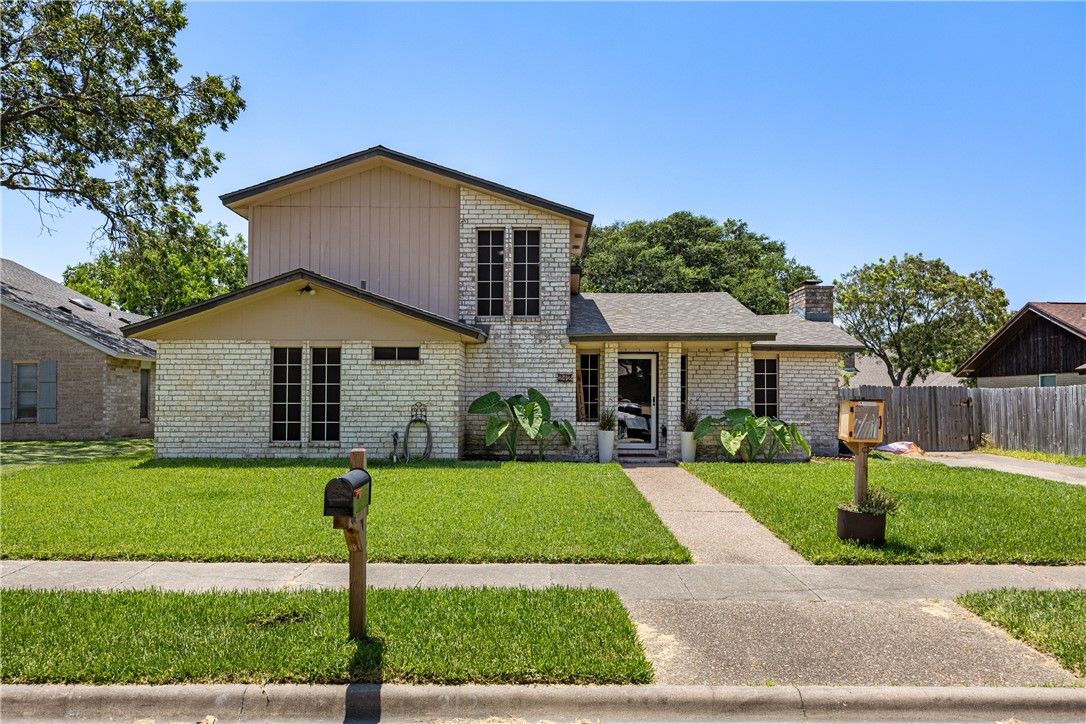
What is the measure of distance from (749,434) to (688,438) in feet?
4.30

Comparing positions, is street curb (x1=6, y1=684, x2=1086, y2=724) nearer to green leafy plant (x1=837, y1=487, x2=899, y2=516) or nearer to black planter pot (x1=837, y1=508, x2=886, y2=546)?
black planter pot (x1=837, y1=508, x2=886, y2=546)

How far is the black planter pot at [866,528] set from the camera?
6996mm

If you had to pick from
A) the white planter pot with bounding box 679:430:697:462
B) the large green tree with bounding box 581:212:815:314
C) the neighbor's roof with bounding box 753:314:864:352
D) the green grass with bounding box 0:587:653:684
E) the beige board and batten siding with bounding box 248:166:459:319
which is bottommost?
the green grass with bounding box 0:587:653:684

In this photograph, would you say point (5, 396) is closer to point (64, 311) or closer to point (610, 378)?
point (64, 311)

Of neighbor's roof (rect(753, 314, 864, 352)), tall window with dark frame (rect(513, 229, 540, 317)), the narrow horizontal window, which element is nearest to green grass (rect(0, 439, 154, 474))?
the narrow horizontal window

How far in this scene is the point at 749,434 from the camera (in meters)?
14.0

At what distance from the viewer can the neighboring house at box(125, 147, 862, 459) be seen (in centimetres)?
1373

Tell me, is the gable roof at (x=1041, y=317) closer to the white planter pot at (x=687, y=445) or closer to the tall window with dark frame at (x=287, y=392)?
the white planter pot at (x=687, y=445)

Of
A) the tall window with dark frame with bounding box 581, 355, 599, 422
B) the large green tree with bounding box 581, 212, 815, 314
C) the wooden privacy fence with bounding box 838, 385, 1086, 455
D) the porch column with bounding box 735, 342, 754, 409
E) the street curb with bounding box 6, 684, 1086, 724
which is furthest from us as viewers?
the large green tree with bounding box 581, 212, 815, 314

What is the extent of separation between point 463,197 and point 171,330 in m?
6.82

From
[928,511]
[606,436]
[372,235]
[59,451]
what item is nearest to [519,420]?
[606,436]

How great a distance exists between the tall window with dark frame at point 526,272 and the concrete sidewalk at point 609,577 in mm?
9381

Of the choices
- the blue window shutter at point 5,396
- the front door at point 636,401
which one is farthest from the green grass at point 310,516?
the blue window shutter at point 5,396

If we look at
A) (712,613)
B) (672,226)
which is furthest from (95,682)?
(672,226)
